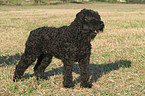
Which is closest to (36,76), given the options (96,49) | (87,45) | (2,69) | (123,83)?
(2,69)

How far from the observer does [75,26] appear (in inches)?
194

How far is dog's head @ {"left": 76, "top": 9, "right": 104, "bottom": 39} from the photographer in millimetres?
4691

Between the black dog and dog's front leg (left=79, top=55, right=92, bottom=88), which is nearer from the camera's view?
the black dog

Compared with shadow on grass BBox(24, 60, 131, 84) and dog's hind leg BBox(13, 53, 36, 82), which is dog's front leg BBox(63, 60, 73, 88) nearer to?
shadow on grass BBox(24, 60, 131, 84)

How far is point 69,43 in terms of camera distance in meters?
4.97

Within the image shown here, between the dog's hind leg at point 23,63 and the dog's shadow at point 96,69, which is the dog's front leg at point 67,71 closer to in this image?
the dog's shadow at point 96,69

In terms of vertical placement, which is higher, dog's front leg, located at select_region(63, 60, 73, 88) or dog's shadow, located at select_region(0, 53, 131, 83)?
dog's front leg, located at select_region(63, 60, 73, 88)

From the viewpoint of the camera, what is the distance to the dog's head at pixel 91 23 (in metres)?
4.69

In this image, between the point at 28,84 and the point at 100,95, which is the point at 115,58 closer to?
the point at 100,95

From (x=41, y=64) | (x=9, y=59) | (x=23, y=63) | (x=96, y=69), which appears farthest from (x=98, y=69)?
(x=9, y=59)

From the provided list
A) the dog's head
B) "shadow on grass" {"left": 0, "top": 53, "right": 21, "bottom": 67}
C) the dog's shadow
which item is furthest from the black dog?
"shadow on grass" {"left": 0, "top": 53, "right": 21, "bottom": 67}

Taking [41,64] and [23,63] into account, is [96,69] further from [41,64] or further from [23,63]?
[23,63]

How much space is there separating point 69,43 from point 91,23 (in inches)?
30.9

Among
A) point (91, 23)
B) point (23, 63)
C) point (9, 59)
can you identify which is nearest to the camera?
point (91, 23)
